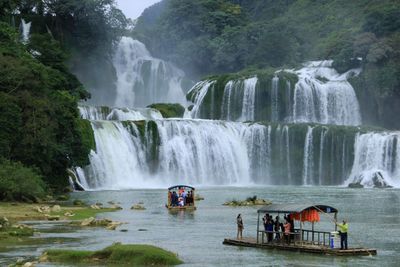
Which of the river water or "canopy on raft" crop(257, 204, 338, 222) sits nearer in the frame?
the river water

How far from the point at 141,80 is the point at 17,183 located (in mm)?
80519

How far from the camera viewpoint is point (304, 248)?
1375 inches

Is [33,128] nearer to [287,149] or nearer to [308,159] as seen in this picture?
[287,149]

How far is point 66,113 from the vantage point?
69188mm

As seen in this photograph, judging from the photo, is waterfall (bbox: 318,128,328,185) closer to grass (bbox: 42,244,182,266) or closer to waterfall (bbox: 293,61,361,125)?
waterfall (bbox: 293,61,361,125)

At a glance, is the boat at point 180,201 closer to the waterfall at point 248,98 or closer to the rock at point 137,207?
the rock at point 137,207

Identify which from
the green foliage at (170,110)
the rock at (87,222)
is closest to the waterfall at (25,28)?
the green foliage at (170,110)

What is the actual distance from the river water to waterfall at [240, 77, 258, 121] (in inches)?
1742

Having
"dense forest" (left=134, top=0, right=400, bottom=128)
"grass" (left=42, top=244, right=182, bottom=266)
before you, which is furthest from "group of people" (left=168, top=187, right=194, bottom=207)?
"dense forest" (left=134, top=0, right=400, bottom=128)

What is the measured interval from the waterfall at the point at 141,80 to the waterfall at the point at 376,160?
46.4 m

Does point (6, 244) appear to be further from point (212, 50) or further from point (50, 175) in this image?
point (212, 50)

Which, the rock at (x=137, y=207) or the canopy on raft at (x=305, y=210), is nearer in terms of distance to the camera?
the canopy on raft at (x=305, y=210)

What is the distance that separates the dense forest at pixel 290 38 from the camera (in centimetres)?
11006

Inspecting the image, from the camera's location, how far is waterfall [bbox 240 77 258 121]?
11112 centimetres
